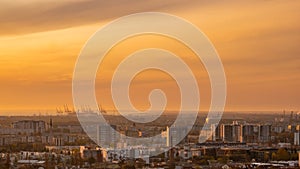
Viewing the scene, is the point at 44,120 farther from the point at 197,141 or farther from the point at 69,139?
the point at 197,141

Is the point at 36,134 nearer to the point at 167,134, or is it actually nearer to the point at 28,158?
the point at 28,158

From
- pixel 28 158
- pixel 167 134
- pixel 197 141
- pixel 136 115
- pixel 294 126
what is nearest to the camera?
pixel 136 115

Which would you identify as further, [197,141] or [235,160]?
[197,141]

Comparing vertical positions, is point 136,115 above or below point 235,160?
above

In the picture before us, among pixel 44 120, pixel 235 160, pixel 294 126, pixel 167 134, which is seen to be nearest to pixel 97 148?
pixel 167 134

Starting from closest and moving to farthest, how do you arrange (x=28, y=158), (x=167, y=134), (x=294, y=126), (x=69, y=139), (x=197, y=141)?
(x=167, y=134), (x=28, y=158), (x=197, y=141), (x=69, y=139), (x=294, y=126)

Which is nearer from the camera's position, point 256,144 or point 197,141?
point 197,141

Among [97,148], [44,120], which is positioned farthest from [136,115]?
[44,120]

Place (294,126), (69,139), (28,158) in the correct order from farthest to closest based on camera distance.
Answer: (294,126)
(69,139)
(28,158)

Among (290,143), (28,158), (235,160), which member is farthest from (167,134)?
(290,143)
